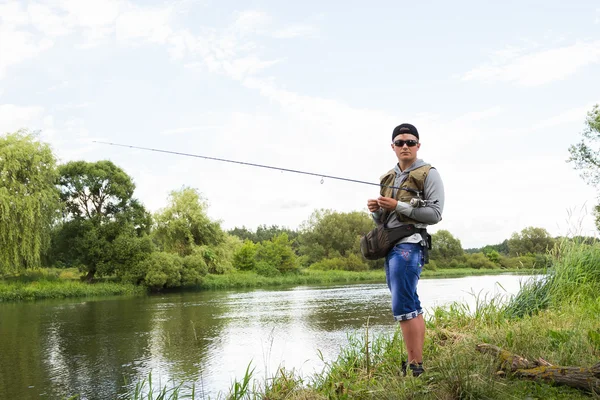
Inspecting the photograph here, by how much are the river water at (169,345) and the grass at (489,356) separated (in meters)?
0.39

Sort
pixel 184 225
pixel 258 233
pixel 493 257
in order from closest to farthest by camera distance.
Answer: pixel 184 225
pixel 493 257
pixel 258 233

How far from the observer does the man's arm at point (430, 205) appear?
3145 millimetres

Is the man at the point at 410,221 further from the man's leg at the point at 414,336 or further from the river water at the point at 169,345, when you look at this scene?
the river water at the point at 169,345

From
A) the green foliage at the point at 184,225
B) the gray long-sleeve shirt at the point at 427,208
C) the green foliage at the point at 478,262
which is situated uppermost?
the green foliage at the point at 184,225

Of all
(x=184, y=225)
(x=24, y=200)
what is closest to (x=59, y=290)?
(x=24, y=200)

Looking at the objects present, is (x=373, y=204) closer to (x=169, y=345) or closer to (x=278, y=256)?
(x=169, y=345)

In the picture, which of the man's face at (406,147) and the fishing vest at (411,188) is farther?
the man's face at (406,147)

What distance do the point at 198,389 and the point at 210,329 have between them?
214 inches

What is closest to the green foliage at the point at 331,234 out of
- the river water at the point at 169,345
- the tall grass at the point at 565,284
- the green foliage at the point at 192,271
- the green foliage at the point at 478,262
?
the green foliage at the point at 478,262

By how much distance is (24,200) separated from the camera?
71.6ft

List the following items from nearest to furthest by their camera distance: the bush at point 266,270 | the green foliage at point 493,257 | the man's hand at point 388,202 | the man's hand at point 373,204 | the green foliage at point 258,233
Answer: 1. the man's hand at point 388,202
2. the man's hand at point 373,204
3. the bush at point 266,270
4. the green foliage at point 493,257
5. the green foliage at point 258,233

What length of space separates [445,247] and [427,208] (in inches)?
2388

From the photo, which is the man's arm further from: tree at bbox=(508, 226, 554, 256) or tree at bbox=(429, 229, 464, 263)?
tree at bbox=(429, 229, 464, 263)

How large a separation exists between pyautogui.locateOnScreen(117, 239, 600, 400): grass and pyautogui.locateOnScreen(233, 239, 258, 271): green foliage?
33262mm
